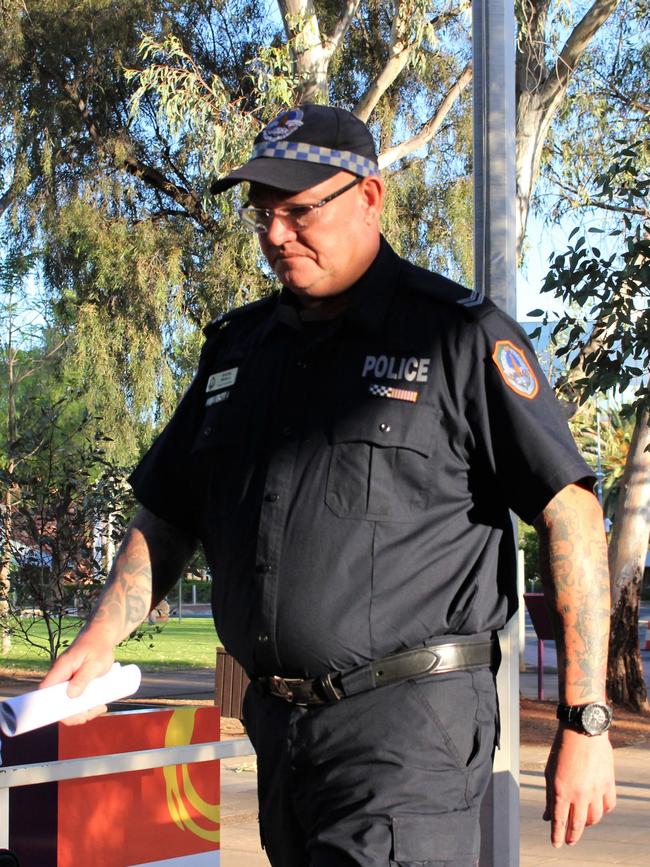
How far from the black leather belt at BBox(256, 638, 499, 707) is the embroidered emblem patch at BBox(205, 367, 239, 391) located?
694 millimetres

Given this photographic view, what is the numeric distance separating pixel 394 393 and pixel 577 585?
0.50m

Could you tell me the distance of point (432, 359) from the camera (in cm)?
262

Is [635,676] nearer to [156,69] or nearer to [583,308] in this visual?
[583,308]

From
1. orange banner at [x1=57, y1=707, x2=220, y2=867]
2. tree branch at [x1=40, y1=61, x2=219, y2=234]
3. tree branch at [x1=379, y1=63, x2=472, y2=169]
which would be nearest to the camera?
orange banner at [x1=57, y1=707, x2=220, y2=867]

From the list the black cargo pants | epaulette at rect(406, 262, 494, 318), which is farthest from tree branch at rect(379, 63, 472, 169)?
the black cargo pants

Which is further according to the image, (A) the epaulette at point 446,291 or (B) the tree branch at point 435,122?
(B) the tree branch at point 435,122

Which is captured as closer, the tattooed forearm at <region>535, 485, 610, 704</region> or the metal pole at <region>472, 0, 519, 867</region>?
the tattooed forearm at <region>535, 485, 610, 704</region>

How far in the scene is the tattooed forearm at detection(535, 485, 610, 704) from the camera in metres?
2.49

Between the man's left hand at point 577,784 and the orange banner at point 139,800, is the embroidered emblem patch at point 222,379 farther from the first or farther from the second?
the orange banner at point 139,800

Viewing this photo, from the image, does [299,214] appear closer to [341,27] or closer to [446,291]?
[446,291]

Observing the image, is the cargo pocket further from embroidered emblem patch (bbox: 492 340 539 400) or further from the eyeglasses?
the eyeglasses

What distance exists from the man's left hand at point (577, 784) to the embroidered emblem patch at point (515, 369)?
631 mm

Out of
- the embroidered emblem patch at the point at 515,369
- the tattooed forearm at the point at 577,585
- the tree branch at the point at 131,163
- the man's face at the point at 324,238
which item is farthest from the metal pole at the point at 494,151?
the tree branch at the point at 131,163

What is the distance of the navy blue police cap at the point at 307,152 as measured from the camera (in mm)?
2629
